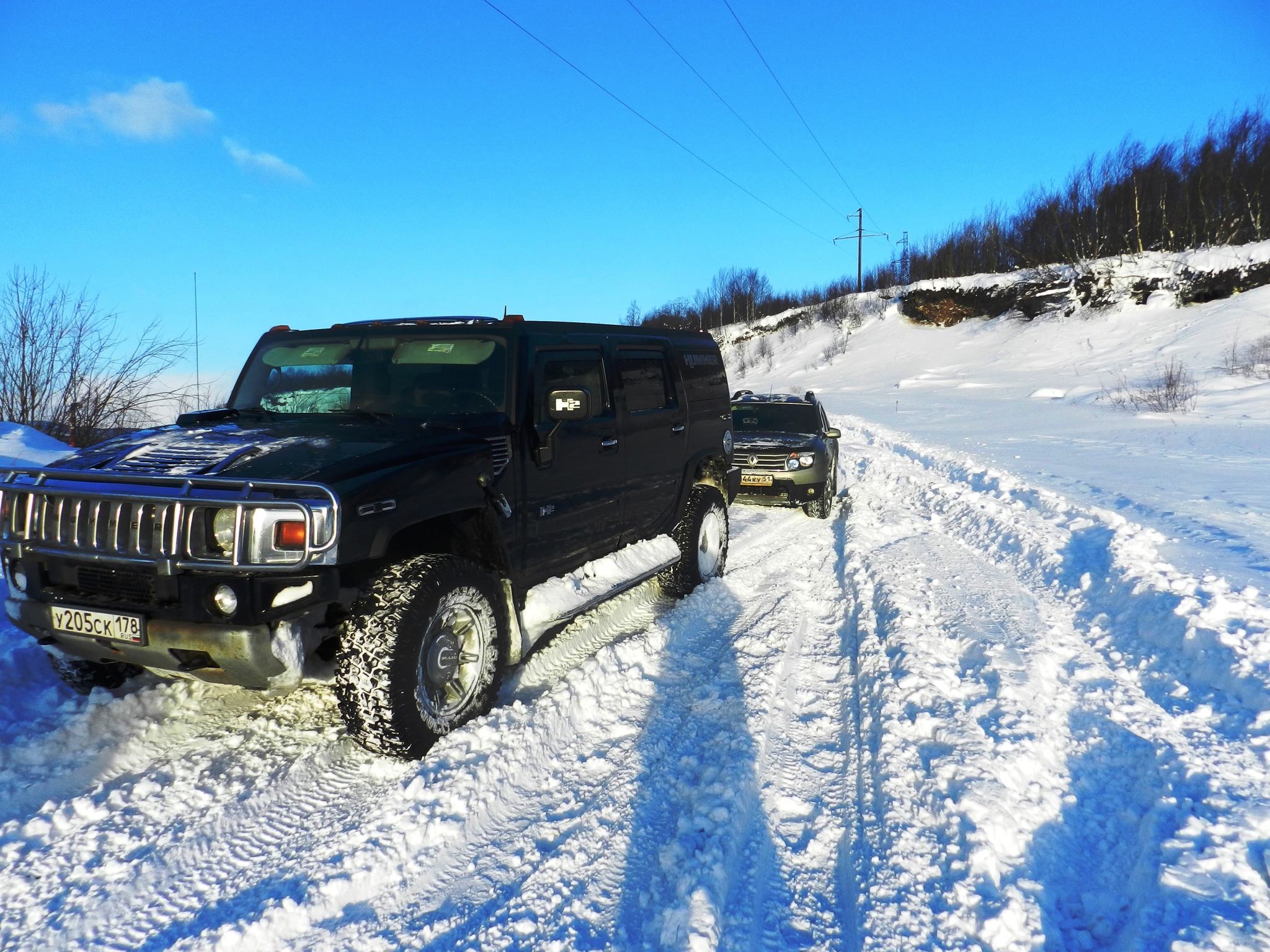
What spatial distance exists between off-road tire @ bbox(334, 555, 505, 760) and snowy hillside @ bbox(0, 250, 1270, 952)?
22 centimetres

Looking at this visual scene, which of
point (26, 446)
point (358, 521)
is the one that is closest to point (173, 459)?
point (358, 521)

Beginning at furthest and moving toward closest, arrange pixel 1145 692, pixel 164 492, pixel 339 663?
pixel 1145 692 → pixel 339 663 → pixel 164 492

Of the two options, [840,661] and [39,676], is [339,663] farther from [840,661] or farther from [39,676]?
[840,661]

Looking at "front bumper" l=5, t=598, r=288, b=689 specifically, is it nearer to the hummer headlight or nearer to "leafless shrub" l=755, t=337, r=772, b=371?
the hummer headlight

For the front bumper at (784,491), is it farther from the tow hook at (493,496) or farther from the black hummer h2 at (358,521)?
the tow hook at (493,496)

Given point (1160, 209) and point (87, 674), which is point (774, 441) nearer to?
point (87, 674)

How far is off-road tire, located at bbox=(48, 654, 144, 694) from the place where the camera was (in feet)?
11.7

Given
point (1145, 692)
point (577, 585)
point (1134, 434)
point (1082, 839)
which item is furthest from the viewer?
point (1134, 434)

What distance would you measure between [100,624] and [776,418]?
8.58 meters

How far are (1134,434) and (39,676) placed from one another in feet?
54.1

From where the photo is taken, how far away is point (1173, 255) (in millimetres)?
34094

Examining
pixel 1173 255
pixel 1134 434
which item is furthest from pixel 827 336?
pixel 1134 434

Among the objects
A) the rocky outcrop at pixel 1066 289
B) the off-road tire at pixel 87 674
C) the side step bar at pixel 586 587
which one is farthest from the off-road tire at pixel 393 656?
the rocky outcrop at pixel 1066 289

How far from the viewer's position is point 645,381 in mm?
5371
